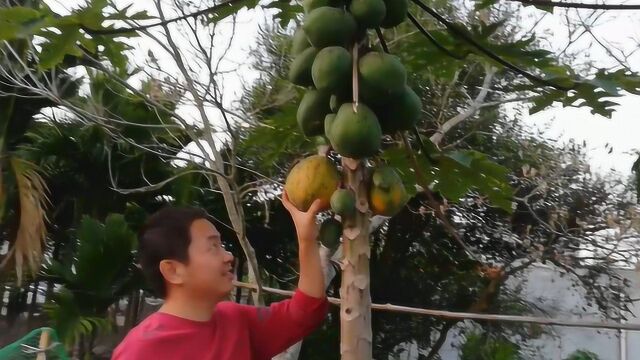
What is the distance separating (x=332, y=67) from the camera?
51.6 inches

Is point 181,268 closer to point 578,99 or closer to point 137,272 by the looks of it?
point 578,99

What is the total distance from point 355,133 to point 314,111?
0.21 metres

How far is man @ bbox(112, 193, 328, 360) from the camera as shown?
1.63 m

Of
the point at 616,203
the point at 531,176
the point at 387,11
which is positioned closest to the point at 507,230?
the point at 616,203

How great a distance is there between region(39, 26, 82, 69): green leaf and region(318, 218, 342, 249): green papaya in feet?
3.01

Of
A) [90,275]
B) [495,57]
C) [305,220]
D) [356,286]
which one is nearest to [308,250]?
[305,220]

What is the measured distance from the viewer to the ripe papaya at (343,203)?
48.8 inches

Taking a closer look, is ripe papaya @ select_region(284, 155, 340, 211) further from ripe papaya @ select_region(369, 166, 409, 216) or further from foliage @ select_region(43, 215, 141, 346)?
foliage @ select_region(43, 215, 141, 346)

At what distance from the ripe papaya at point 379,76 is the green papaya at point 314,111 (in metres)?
0.11

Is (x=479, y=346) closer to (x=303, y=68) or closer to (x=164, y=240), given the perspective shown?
(x=164, y=240)

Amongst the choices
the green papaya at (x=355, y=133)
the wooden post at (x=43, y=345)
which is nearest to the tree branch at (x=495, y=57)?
the green papaya at (x=355, y=133)

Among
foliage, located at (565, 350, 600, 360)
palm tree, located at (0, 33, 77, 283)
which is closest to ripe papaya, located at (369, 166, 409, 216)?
palm tree, located at (0, 33, 77, 283)

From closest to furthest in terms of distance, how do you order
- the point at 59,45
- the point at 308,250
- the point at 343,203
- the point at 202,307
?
1. the point at 343,203
2. the point at 308,250
3. the point at 202,307
4. the point at 59,45

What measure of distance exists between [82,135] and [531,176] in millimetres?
4184
